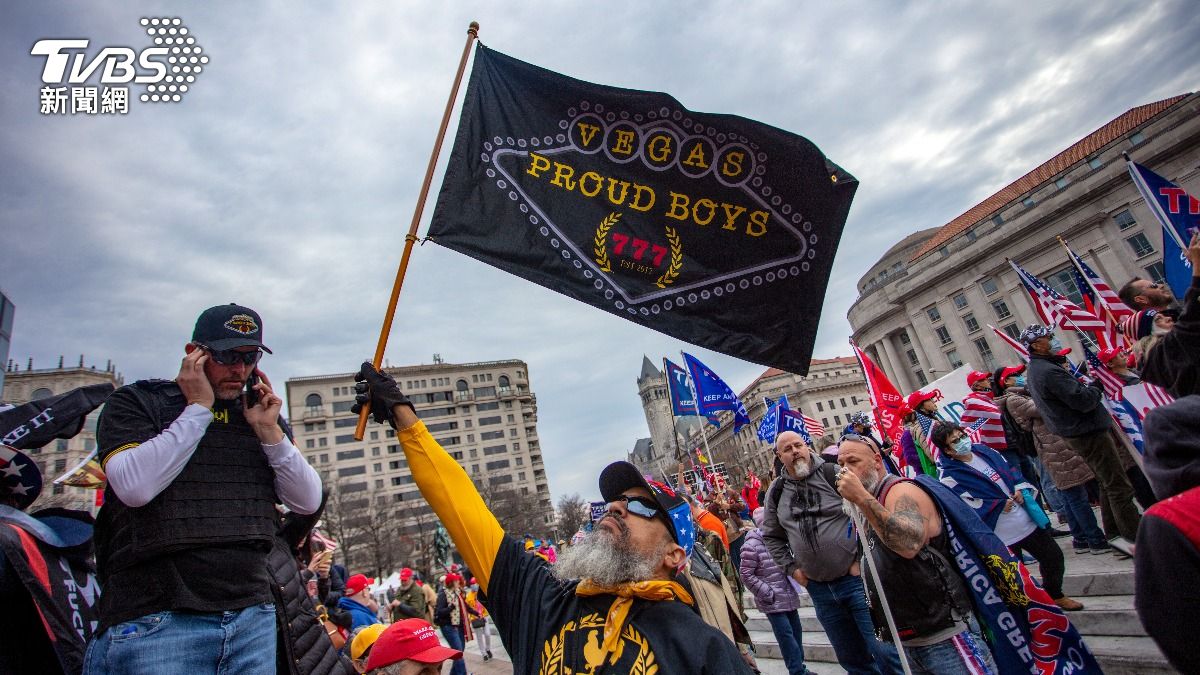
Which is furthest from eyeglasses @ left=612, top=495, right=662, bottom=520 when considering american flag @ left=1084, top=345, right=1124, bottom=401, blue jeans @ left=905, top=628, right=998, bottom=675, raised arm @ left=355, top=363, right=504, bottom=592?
american flag @ left=1084, top=345, right=1124, bottom=401

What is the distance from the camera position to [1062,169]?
58.0m

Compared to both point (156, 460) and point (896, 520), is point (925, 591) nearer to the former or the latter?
point (896, 520)

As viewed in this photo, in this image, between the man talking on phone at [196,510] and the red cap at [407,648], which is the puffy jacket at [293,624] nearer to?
the man talking on phone at [196,510]

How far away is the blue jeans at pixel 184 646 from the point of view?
6.01 feet

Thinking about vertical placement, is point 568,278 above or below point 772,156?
below

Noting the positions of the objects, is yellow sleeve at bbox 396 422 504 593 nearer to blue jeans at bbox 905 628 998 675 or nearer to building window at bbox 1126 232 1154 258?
blue jeans at bbox 905 628 998 675

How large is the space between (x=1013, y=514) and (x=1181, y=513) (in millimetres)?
3733

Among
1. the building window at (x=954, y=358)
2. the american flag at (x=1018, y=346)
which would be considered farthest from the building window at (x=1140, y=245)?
the american flag at (x=1018, y=346)

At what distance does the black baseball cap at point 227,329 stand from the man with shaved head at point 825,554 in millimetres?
4122

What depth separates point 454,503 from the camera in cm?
235

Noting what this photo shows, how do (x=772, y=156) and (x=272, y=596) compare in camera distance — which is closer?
(x=272, y=596)

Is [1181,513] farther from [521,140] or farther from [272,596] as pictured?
[521,140]

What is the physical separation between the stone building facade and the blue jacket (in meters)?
49.2

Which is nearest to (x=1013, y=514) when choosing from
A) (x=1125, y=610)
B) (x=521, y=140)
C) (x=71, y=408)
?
(x=1125, y=610)
